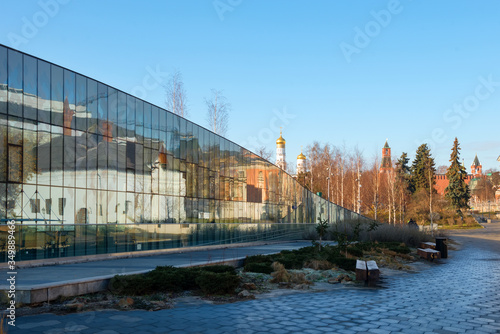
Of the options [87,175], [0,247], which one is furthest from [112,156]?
[0,247]

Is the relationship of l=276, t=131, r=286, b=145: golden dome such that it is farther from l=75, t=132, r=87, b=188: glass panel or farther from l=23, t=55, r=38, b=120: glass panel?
l=23, t=55, r=38, b=120: glass panel

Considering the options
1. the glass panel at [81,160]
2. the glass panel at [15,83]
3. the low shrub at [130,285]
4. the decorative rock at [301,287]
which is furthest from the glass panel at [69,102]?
the decorative rock at [301,287]

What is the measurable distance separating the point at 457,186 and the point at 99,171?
74.7 meters

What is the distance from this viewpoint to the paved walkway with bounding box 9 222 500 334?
6547 millimetres

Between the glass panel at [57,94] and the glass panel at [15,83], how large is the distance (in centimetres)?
132

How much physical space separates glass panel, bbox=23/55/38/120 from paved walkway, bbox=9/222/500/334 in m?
10.6

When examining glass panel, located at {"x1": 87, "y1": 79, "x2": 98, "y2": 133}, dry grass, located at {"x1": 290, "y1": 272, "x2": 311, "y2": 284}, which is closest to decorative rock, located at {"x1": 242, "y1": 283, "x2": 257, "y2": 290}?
dry grass, located at {"x1": 290, "y1": 272, "x2": 311, "y2": 284}

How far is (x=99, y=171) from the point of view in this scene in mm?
18969

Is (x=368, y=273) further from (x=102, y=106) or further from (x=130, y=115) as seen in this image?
(x=130, y=115)

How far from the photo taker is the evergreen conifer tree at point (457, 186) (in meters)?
80.6

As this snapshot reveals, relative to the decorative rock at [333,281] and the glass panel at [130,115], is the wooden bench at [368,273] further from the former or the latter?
the glass panel at [130,115]

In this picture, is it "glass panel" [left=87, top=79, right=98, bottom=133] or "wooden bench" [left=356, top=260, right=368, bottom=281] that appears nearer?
"wooden bench" [left=356, top=260, right=368, bottom=281]

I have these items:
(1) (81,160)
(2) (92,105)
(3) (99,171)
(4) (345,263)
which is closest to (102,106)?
(2) (92,105)

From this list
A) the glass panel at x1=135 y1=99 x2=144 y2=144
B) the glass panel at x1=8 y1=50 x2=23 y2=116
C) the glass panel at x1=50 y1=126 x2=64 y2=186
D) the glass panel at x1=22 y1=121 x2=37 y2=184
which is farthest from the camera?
the glass panel at x1=135 y1=99 x2=144 y2=144
